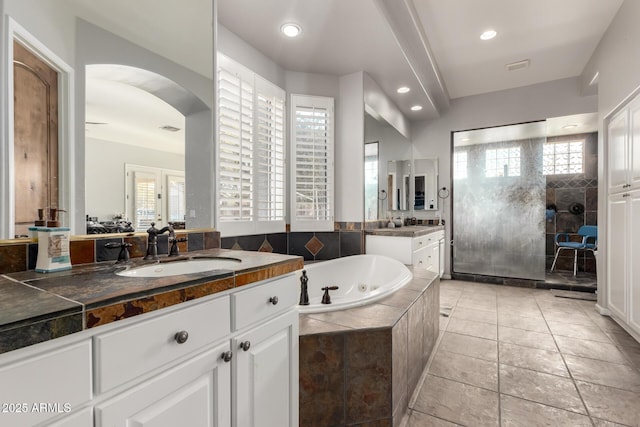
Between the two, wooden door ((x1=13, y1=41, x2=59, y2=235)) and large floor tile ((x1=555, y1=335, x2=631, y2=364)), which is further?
large floor tile ((x1=555, y1=335, x2=631, y2=364))

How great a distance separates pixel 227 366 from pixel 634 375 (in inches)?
102

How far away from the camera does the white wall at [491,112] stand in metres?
3.81

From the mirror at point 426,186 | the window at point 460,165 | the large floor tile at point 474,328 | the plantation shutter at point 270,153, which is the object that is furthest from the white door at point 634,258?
the plantation shutter at point 270,153

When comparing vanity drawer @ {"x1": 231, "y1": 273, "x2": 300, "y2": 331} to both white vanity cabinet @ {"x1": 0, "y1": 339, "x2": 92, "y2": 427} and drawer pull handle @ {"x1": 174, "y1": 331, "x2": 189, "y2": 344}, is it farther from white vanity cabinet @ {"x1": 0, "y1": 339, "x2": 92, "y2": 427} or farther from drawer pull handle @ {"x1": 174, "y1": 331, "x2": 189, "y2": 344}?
white vanity cabinet @ {"x1": 0, "y1": 339, "x2": 92, "y2": 427}

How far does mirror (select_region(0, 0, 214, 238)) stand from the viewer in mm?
1049

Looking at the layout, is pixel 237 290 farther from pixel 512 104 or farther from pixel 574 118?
pixel 574 118

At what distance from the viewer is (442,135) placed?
Answer: 15.2 ft

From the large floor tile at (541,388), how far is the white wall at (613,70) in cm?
173

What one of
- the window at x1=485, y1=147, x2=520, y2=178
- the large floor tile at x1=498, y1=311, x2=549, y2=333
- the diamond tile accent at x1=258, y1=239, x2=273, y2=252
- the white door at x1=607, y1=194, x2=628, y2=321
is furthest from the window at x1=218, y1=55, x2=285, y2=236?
the window at x1=485, y1=147, x2=520, y2=178

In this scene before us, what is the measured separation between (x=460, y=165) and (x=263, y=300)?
172 inches

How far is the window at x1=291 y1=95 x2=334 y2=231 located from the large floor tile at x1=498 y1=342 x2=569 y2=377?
1.79 metres

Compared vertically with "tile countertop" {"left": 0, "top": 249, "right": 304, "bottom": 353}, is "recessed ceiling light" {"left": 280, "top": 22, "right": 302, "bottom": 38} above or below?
above

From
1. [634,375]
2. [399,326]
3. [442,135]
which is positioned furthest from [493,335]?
[442,135]

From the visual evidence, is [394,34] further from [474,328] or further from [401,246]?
[474,328]
